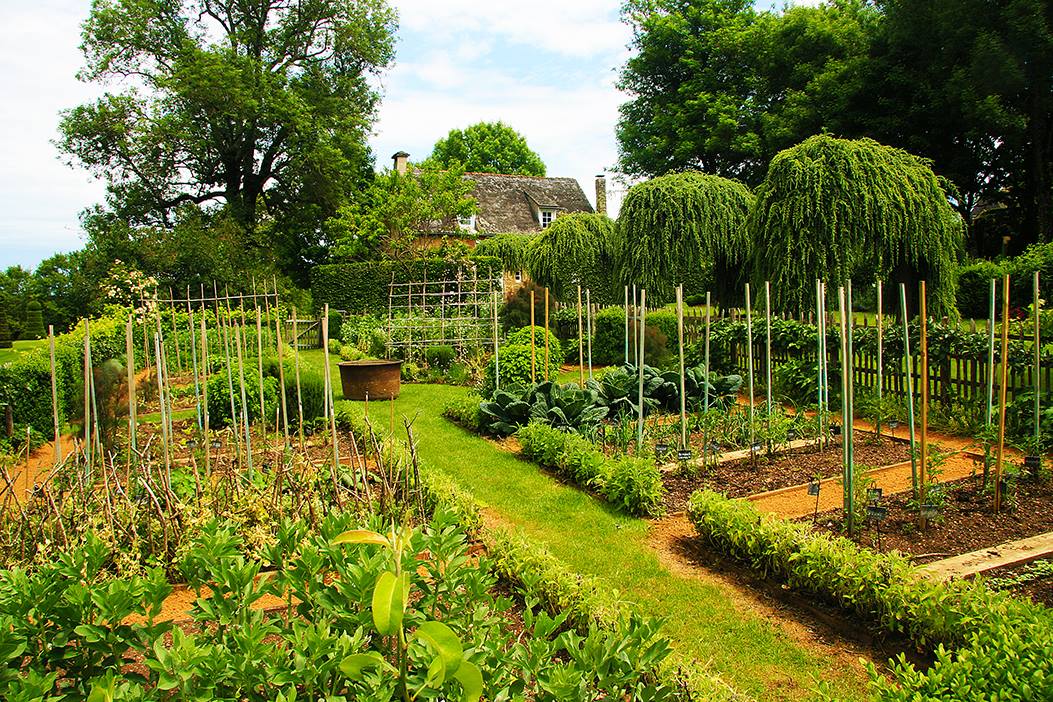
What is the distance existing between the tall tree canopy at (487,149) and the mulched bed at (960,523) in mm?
42911

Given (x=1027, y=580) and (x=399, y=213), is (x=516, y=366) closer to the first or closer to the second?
(x=1027, y=580)

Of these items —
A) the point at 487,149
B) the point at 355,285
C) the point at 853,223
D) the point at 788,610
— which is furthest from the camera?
the point at 487,149

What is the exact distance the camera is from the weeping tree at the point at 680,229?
1669cm

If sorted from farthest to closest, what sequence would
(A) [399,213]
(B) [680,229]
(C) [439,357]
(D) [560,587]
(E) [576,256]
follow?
1. (A) [399,213]
2. (E) [576,256]
3. (B) [680,229]
4. (C) [439,357]
5. (D) [560,587]

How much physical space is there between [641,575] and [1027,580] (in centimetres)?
214

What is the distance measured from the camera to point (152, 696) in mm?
1979

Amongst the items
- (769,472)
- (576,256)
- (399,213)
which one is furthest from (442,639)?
(399,213)

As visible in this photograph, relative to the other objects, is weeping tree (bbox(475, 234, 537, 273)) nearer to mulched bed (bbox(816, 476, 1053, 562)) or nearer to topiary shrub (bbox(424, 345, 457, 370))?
topiary shrub (bbox(424, 345, 457, 370))

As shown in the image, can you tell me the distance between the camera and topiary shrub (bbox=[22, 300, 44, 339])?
26.6m

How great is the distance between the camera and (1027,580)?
12.5 ft

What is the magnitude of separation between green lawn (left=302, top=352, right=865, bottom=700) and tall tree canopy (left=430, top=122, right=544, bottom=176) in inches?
1592

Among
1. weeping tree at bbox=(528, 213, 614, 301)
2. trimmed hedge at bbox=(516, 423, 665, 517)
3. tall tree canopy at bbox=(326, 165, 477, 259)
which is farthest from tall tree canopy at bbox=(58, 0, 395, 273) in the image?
trimmed hedge at bbox=(516, 423, 665, 517)

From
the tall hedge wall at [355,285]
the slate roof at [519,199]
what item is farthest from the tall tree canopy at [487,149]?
the tall hedge wall at [355,285]

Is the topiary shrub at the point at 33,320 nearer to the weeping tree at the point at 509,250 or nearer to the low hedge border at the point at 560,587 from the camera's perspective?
the weeping tree at the point at 509,250
